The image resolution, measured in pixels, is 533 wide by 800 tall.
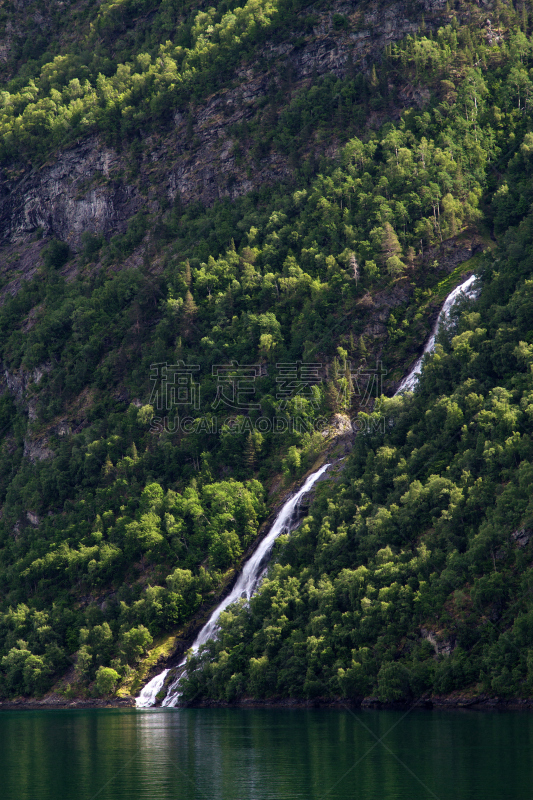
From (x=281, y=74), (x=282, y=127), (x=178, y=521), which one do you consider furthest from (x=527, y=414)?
(x=281, y=74)

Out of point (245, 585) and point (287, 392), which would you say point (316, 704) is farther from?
point (287, 392)

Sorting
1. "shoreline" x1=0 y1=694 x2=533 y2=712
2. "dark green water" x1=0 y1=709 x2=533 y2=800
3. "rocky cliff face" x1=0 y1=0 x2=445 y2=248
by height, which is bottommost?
"shoreline" x1=0 y1=694 x2=533 y2=712

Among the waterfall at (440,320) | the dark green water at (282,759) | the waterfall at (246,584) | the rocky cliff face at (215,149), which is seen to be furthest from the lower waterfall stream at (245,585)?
the rocky cliff face at (215,149)

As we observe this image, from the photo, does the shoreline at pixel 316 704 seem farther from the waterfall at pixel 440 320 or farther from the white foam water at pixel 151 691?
the waterfall at pixel 440 320

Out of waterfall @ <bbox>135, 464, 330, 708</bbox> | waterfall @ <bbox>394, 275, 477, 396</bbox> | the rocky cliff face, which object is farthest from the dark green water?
the rocky cliff face

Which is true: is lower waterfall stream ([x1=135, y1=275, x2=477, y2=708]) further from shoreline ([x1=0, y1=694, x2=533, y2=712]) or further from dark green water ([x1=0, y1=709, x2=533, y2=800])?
dark green water ([x1=0, y1=709, x2=533, y2=800])

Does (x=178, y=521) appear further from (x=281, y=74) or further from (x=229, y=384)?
(x=281, y=74)
